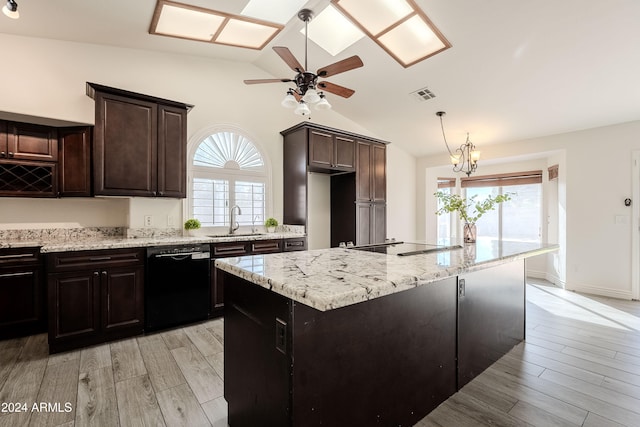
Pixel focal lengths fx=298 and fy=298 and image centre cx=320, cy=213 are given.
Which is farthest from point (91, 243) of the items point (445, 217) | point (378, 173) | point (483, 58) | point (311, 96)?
point (445, 217)

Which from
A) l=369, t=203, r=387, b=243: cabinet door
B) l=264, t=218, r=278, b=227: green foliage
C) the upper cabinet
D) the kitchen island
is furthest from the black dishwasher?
l=369, t=203, r=387, b=243: cabinet door

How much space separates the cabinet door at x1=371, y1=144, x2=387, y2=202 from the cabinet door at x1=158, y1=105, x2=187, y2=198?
9.57 feet

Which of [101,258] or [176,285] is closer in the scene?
[101,258]

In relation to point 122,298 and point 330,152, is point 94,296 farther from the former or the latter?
point 330,152

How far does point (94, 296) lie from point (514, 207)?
22.4 feet

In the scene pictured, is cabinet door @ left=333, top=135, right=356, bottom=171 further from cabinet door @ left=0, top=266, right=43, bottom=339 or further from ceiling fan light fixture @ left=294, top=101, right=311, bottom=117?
cabinet door @ left=0, top=266, right=43, bottom=339

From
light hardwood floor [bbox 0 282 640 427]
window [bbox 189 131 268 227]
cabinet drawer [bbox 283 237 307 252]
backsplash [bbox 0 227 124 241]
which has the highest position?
window [bbox 189 131 268 227]

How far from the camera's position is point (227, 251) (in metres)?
3.44

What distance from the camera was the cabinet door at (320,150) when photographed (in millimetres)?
4250

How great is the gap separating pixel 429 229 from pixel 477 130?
2288mm

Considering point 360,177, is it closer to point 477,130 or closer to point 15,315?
point 477,130

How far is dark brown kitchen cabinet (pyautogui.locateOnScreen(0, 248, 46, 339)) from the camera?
108 inches

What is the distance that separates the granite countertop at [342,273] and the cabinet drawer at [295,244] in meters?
2.13

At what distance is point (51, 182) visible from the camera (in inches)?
122
